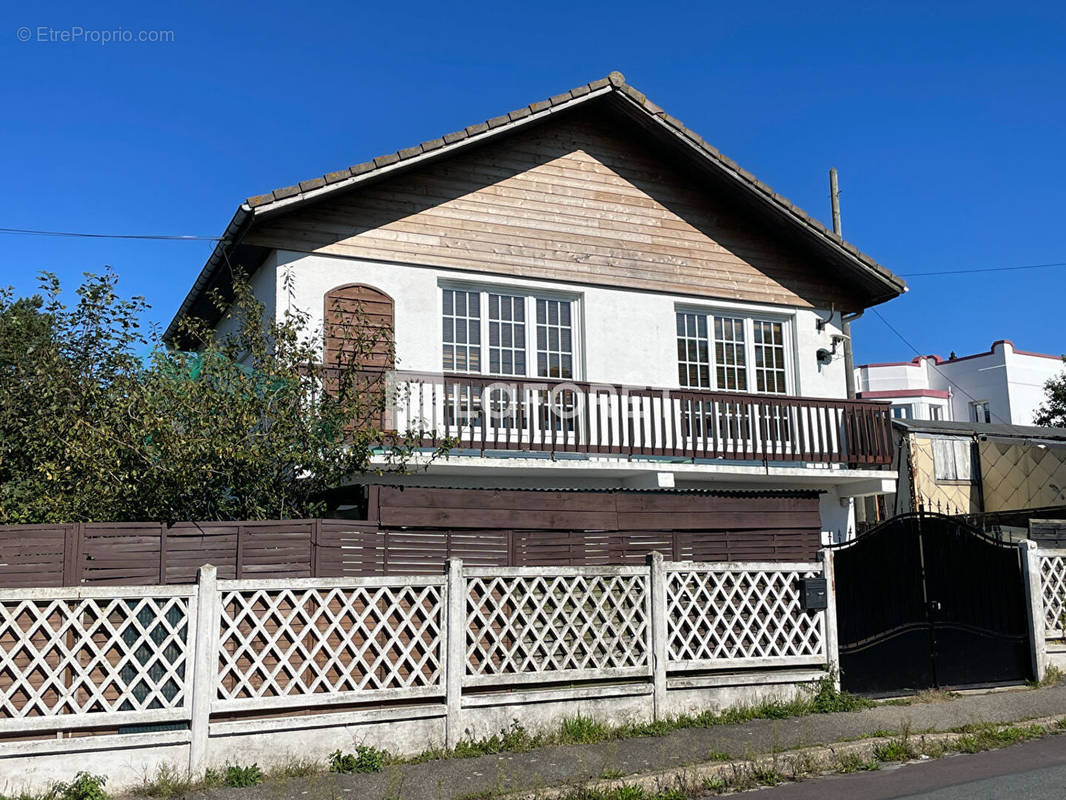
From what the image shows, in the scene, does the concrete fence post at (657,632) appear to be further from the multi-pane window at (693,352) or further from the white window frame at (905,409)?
the white window frame at (905,409)

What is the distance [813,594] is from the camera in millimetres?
10070

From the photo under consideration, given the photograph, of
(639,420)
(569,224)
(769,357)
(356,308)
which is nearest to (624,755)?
(639,420)

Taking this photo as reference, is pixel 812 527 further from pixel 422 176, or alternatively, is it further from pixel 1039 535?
Result: pixel 422 176

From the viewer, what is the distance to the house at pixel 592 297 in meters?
14.2

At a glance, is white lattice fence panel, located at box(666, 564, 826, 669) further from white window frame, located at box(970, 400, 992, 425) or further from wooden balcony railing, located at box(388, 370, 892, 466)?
white window frame, located at box(970, 400, 992, 425)

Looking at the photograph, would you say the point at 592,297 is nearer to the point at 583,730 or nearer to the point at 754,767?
the point at 583,730

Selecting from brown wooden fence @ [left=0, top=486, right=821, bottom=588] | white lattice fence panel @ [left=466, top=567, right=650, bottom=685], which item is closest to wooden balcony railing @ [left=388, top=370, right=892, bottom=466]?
brown wooden fence @ [left=0, top=486, right=821, bottom=588]

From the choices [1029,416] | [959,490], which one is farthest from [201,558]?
[1029,416]

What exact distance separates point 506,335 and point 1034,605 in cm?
809

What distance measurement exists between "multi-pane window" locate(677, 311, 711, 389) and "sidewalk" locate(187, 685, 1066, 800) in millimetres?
7429

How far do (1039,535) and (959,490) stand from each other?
820 cm

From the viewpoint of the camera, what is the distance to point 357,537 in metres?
8.66

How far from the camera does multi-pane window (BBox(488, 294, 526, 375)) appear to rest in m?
15.4

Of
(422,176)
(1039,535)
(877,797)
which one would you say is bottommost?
(877,797)
